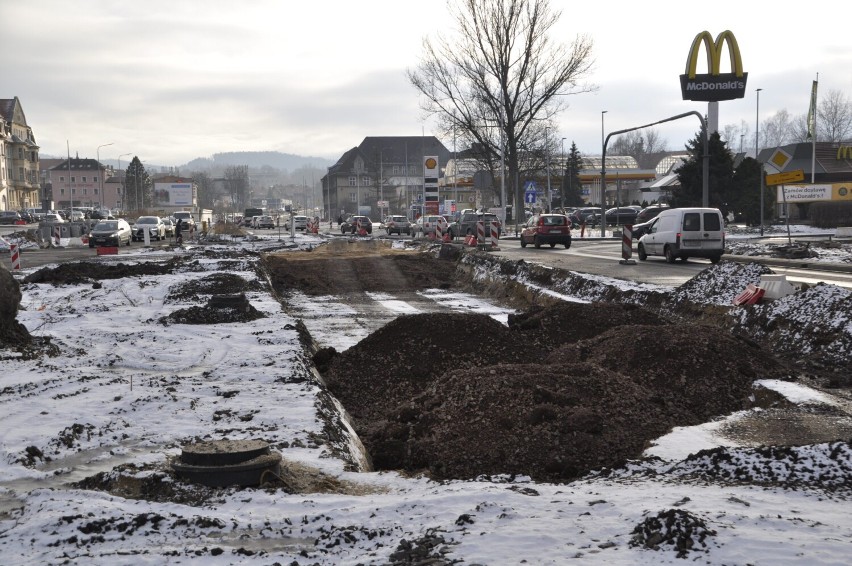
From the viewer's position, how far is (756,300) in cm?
1490

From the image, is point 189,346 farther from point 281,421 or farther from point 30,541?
point 30,541

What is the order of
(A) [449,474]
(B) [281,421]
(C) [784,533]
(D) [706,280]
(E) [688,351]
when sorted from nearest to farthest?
(C) [784,533], (A) [449,474], (B) [281,421], (E) [688,351], (D) [706,280]

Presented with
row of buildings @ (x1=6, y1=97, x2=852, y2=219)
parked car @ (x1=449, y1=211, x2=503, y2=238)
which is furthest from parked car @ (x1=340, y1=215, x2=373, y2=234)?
parked car @ (x1=449, y1=211, x2=503, y2=238)

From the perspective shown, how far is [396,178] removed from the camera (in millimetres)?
154750

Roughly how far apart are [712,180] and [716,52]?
1347cm

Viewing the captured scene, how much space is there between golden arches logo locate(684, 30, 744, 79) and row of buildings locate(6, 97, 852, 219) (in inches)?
441

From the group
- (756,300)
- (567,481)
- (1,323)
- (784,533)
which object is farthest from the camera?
(756,300)

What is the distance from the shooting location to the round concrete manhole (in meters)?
6.38

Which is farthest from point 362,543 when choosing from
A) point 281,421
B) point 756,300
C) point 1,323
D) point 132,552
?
point 756,300

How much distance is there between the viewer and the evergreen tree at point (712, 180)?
52.4 metres

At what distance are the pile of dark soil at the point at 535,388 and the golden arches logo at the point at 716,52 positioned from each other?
174ft

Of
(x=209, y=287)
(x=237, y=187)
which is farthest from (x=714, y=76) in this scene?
(x=237, y=187)

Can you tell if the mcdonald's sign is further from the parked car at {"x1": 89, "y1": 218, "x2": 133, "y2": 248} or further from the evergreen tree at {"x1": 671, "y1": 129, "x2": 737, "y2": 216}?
the parked car at {"x1": 89, "y1": 218, "x2": 133, "y2": 248}

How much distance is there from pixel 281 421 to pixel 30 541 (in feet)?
11.2
